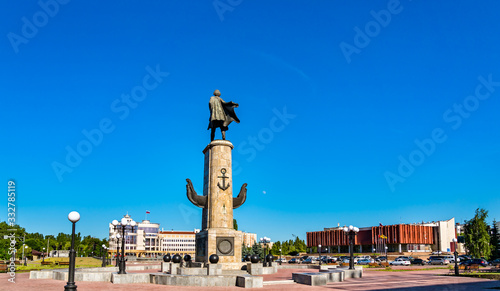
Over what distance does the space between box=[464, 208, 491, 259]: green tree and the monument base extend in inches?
2118

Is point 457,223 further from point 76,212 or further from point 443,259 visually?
point 76,212

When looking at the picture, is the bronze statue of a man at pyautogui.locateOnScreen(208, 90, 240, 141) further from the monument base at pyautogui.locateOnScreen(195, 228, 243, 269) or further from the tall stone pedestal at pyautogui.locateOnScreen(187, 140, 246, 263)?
the monument base at pyautogui.locateOnScreen(195, 228, 243, 269)

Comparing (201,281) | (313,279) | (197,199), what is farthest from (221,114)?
A: (313,279)

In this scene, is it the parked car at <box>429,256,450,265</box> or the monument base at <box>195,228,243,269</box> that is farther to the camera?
the parked car at <box>429,256,450,265</box>

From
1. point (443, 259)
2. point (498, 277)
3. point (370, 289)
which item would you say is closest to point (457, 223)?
point (443, 259)

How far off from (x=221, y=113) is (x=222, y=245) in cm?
935

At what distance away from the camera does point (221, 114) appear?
99.8ft

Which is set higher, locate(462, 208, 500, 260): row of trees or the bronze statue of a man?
the bronze statue of a man

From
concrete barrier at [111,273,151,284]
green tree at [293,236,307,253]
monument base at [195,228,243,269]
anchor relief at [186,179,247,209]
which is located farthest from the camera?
green tree at [293,236,307,253]

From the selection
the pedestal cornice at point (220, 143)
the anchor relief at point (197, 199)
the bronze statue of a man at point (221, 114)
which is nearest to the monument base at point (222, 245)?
the anchor relief at point (197, 199)

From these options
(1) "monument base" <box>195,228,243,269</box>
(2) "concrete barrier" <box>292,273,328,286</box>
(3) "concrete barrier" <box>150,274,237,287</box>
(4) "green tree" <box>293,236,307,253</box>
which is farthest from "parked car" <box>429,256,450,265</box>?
(4) "green tree" <box>293,236,307,253</box>

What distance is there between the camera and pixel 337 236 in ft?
355

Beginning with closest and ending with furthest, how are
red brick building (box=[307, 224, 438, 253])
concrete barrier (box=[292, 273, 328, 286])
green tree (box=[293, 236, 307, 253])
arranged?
1. concrete barrier (box=[292, 273, 328, 286])
2. red brick building (box=[307, 224, 438, 253])
3. green tree (box=[293, 236, 307, 253])

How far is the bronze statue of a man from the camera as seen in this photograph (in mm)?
30219
